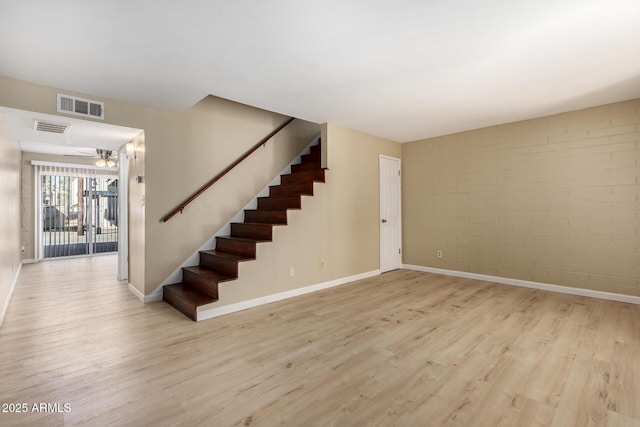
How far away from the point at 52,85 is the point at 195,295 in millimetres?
2699

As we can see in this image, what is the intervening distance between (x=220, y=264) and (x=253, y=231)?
2.11ft

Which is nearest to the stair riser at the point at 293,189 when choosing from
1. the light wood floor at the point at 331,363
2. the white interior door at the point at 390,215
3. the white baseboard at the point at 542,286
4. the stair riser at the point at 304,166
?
the stair riser at the point at 304,166

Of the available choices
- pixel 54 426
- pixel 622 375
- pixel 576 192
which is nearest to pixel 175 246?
pixel 54 426

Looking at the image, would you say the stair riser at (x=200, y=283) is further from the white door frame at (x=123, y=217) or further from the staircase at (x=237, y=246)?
the white door frame at (x=123, y=217)

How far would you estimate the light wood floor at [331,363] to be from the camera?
1755 mm

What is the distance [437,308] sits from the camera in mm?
3586

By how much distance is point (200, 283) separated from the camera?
3668 millimetres

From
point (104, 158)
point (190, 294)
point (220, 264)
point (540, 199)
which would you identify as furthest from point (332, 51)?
point (104, 158)

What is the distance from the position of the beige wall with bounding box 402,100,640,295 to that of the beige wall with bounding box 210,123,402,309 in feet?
3.95

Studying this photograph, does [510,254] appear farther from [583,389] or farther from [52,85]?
[52,85]

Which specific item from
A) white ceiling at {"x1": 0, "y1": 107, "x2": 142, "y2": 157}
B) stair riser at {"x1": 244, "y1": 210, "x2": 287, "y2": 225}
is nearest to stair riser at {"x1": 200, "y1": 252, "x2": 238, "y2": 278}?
stair riser at {"x1": 244, "y1": 210, "x2": 287, "y2": 225}

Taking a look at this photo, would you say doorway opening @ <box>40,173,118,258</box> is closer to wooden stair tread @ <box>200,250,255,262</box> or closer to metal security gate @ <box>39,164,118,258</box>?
metal security gate @ <box>39,164,118,258</box>

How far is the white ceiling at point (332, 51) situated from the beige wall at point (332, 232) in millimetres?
1220

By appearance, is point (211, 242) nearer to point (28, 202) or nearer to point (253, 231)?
point (253, 231)
